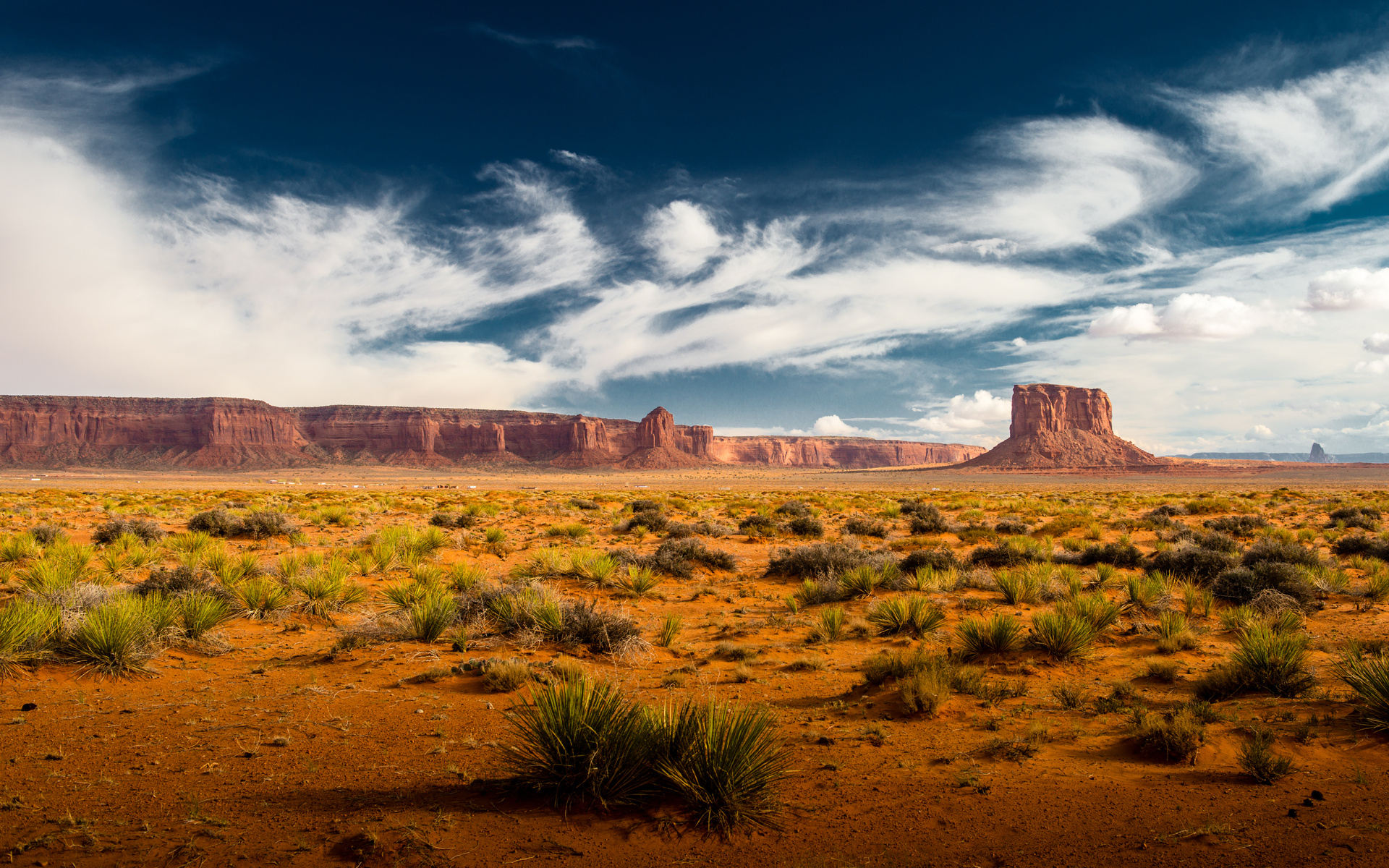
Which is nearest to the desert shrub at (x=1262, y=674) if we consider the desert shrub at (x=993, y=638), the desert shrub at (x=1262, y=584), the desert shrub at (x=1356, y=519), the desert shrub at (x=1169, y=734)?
the desert shrub at (x=1169, y=734)

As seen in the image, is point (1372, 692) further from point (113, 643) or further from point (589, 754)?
point (113, 643)

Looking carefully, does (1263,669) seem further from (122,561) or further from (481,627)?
(122,561)

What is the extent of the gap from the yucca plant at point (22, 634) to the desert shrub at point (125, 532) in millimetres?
9748

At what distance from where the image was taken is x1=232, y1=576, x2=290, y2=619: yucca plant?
927 centimetres

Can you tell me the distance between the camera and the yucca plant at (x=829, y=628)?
343 inches

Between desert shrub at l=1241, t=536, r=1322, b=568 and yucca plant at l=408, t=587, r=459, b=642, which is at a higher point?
desert shrub at l=1241, t=536, r=1322, b=568

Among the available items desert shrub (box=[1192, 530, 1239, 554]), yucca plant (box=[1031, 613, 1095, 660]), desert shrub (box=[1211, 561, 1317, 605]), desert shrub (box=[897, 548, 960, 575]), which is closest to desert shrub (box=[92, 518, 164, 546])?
desert shrub (box=[897, 548, 960, 575])

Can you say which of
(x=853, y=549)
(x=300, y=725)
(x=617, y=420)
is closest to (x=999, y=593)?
(x=853, y=549)

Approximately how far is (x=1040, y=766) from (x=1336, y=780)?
1783 mm

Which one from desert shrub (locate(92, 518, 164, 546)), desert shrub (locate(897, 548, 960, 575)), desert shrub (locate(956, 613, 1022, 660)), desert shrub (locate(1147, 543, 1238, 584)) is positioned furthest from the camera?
desert shrub (locate(92, 518, 164, 546))

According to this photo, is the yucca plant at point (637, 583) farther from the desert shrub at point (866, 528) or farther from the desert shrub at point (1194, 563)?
the desert shrub at point (866, 528)

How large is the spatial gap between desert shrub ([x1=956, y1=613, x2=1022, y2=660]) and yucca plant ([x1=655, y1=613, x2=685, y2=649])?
3.56 m

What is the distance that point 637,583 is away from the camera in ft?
37.6

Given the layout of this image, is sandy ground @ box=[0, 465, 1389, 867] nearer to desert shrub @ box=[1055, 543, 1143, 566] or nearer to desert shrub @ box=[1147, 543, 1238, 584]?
desert shrub @ box=[1147, 543, 1238, 584]
